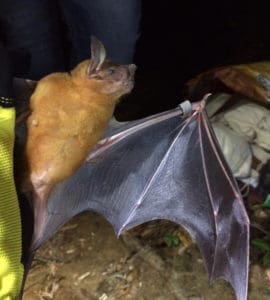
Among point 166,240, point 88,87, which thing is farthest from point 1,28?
point 166,240

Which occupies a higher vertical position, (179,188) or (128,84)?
(128,84)

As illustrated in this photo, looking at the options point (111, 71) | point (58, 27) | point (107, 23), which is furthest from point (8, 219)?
point (58, 27)

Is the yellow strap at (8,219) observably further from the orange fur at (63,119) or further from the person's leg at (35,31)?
the person's leg at (35,31)

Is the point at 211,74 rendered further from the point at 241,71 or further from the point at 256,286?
the point at 256,286

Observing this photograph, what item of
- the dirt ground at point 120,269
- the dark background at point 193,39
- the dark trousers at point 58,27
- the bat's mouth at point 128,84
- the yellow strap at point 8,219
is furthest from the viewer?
the dark background at point 193,39

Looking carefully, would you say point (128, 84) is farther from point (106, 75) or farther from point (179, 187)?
point (179, 187)

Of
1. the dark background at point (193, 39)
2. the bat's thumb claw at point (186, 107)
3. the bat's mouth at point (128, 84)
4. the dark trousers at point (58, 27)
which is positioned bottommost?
the dark background at point (193, 39)

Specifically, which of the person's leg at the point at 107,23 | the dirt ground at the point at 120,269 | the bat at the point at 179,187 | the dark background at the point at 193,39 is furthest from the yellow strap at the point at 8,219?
the dark background at the point at 193,39
